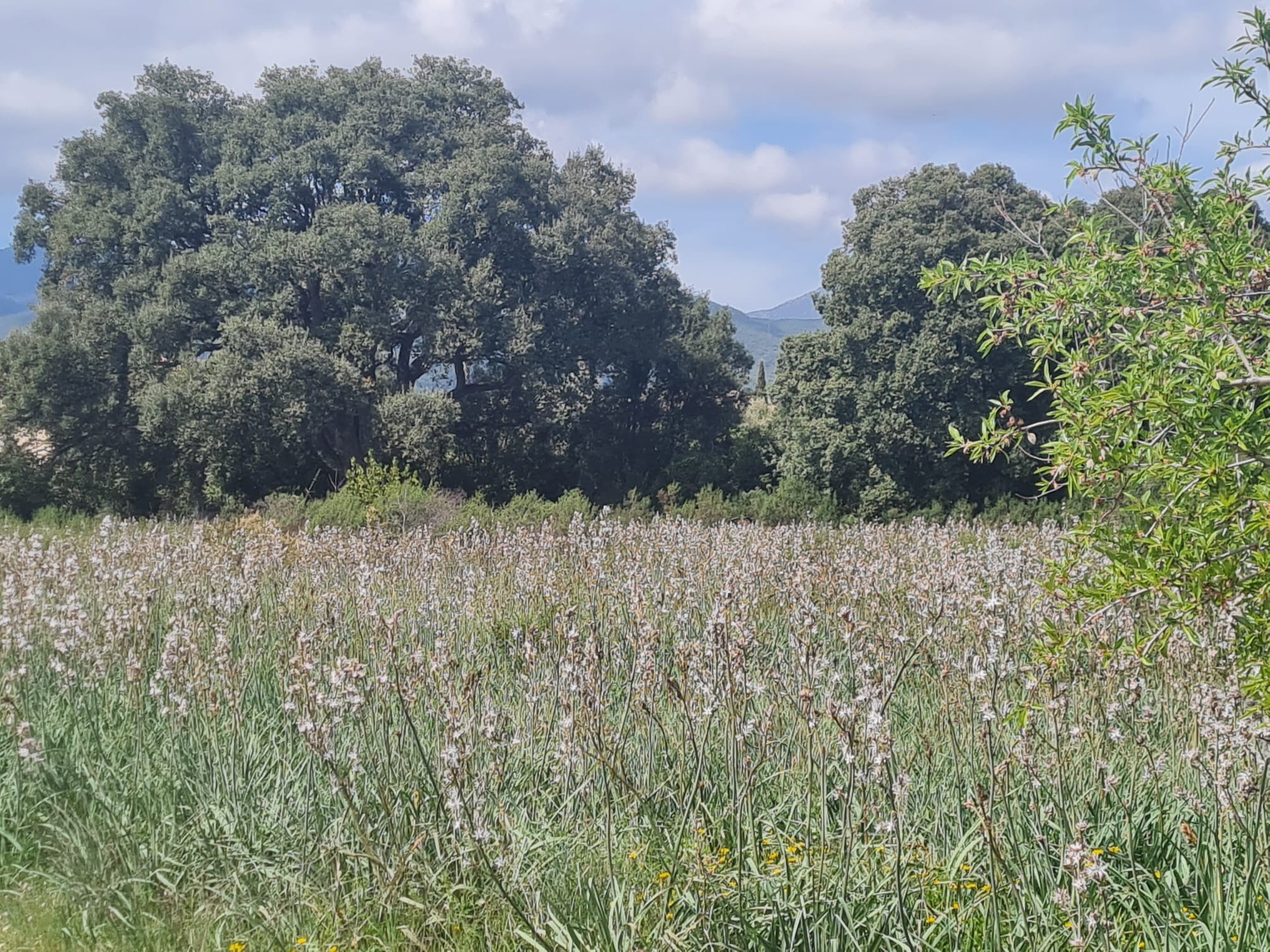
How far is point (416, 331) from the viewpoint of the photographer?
22.8 metres

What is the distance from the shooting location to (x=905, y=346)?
66.8 ft

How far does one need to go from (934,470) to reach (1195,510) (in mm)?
18270

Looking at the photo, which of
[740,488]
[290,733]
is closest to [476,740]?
[290,733]

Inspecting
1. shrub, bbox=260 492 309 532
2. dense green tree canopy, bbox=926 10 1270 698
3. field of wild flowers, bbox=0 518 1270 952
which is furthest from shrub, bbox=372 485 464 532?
dense green tree canopy, bbox=926 10 1270 698

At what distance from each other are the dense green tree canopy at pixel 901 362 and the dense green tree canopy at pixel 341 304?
4440mm

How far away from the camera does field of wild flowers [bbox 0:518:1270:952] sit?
292cm

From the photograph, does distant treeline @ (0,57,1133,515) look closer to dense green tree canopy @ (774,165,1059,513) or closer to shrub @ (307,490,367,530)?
dense green tree canopy @ (774,165,1059,513)

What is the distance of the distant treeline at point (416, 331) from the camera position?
20.2 metres

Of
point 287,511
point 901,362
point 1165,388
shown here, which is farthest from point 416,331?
point 1165,388

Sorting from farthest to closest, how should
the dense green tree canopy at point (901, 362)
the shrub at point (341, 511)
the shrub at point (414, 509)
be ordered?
the dense green tree canopy at point (901, 362), the shrub at point (341, 511), the shrub at point (414, 509)

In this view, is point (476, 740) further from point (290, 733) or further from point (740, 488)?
point (740, 488)

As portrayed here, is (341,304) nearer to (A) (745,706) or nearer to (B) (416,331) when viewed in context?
(B) (416,331)

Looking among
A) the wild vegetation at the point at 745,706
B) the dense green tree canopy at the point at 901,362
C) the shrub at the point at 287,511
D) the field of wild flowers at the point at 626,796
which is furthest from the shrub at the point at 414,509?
the field of wild flowers at the point at 626,796

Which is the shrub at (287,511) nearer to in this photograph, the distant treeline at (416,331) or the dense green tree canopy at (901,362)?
the distant treeline at (416,331)
